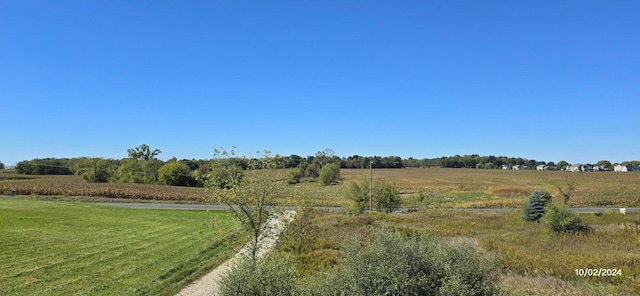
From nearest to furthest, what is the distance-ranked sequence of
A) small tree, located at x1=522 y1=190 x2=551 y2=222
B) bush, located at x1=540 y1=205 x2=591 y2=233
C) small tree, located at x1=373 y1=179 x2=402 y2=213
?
1. bush, located at x1=540 y1=205 x2=591 y2=233
2. small tree, located at x1=522 y1=190 x2=551 y2=222
3. small tree, located at x1=373 y1=179 x2=402 y2=213

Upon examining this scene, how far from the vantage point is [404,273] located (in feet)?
19.1

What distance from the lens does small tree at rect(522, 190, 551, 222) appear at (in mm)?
29719

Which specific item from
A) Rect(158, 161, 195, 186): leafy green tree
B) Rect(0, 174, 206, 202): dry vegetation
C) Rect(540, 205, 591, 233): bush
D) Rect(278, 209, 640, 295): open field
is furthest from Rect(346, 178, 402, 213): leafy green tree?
Rect(158, 161, 195, 186): leafy green tree

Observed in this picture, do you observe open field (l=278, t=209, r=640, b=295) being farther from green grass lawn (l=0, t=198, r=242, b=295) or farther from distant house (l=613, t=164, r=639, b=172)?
distant house (l=613, t=164, r=639, b=172)

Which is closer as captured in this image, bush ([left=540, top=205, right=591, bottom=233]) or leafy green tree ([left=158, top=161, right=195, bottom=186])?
bush ([left=540, top=205, right=591, bottom=233])

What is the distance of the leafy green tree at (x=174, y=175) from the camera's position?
70.9 m

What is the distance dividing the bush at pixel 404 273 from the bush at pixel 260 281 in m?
0.40

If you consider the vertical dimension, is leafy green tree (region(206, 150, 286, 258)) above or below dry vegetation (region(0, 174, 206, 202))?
above

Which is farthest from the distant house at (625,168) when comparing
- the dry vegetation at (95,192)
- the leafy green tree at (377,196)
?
the dry vegetation at (95,192)

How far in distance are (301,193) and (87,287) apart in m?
6.96

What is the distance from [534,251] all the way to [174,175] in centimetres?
6518

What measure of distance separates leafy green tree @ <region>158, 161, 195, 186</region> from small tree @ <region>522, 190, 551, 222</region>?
2287 inches
